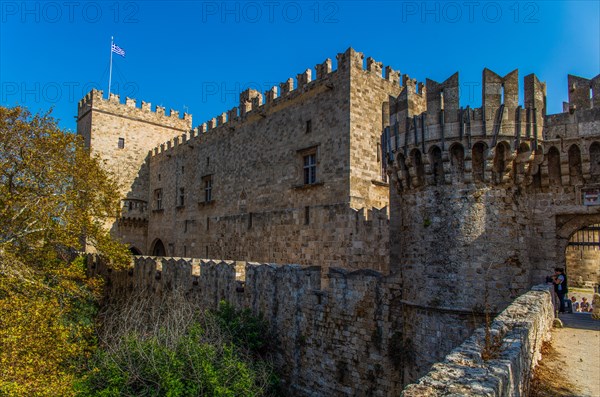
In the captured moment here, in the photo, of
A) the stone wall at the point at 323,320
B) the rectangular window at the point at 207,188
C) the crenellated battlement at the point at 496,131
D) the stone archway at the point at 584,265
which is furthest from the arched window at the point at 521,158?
the rectangular window at the point at 207,188

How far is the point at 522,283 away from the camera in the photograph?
7512mm

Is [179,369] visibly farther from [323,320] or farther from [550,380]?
[550,380]

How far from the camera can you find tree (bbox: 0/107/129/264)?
Result: 40.7 feet

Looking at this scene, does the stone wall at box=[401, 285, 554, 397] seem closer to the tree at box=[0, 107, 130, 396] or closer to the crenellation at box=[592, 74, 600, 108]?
the crenellation at box=[592, 74, 600, 108]

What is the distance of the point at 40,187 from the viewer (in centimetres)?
1297

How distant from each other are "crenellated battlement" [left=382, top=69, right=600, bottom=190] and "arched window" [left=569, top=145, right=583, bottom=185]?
3.6 inches

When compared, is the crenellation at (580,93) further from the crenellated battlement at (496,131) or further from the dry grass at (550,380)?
the dry grass at (550,380)

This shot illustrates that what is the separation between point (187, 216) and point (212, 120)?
509cm

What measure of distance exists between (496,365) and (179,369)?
7286mm

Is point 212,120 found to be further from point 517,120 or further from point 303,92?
point 517,120

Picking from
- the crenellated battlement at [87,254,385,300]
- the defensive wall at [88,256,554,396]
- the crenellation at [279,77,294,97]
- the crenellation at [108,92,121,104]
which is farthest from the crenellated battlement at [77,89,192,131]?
the defensive wall at [88,256,554,396]

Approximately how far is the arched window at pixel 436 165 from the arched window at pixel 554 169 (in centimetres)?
185

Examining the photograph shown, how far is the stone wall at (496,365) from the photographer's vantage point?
320 centimetres

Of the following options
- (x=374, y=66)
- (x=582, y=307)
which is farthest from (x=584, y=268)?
(x=374, y=66)
